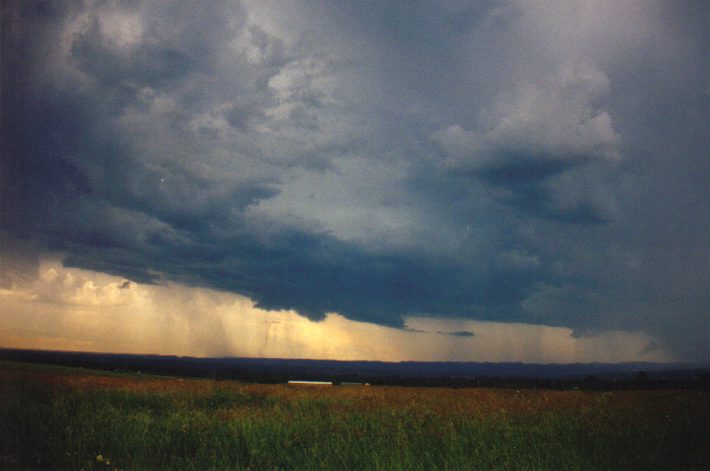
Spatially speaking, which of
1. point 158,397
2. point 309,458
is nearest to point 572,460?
point 309,458

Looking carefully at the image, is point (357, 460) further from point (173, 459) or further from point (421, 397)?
point (421, 397)

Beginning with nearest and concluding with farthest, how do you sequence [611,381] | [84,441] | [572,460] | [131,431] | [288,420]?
[572,460] → [84,441] → [131,431] → [288,420] → [611,381]

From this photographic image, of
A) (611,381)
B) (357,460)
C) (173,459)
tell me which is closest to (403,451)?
(357,460)

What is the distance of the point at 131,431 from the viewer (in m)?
10.6

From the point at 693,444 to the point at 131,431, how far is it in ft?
36.7

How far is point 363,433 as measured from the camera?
10.2 m

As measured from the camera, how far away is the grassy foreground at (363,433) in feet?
29.3

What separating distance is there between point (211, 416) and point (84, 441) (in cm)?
322

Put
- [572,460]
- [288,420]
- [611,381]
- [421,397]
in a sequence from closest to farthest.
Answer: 1. [572,460]
2. [288,420]
3. [421,397]
4. [611,381]

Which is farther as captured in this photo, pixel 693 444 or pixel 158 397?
pixel 158 397

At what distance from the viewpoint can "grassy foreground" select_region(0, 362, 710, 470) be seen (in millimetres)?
8930

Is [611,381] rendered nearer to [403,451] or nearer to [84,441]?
[403,451]

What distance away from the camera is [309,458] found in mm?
9211

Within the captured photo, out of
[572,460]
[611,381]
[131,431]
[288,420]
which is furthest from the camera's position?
[611,381]
